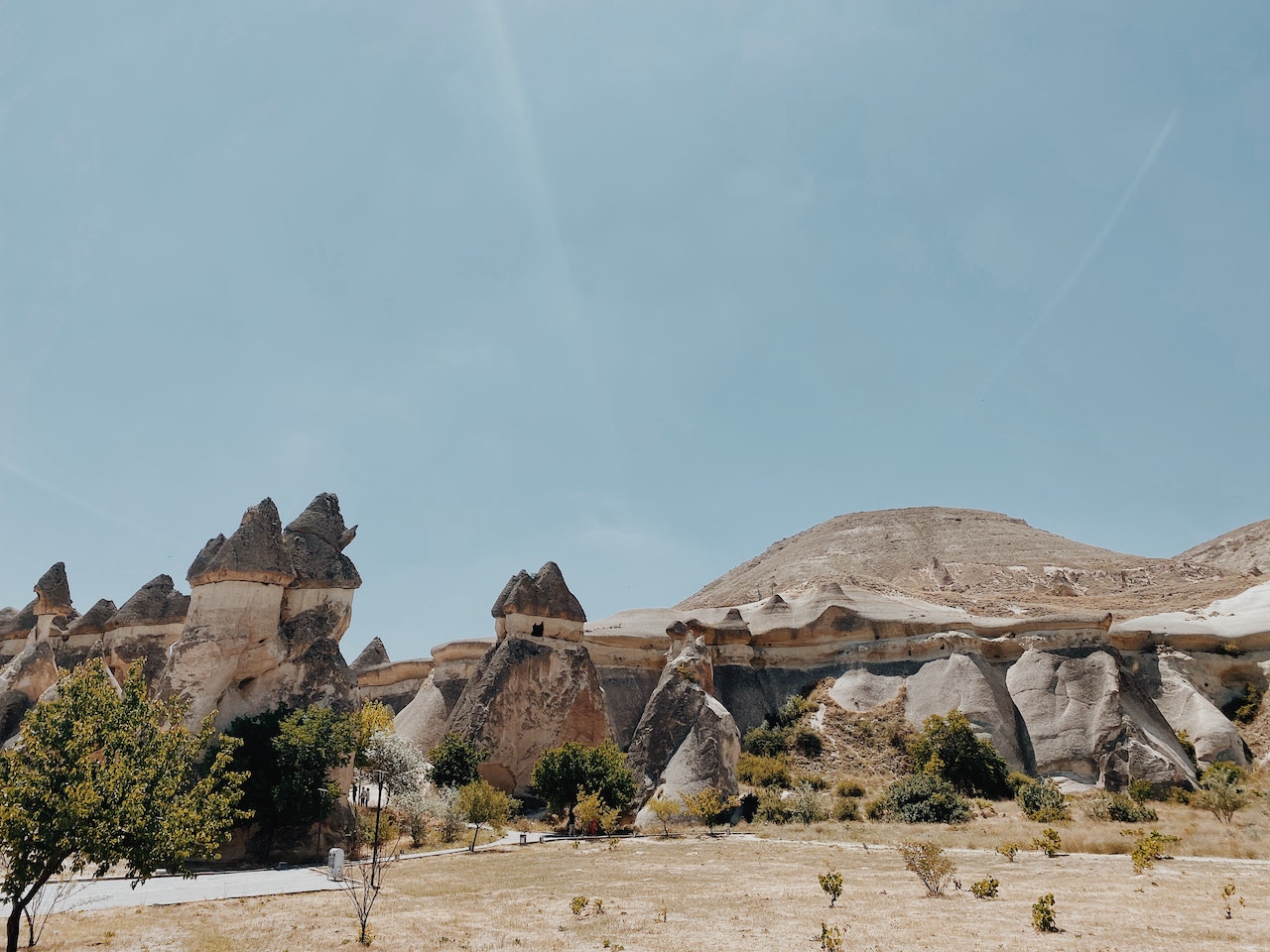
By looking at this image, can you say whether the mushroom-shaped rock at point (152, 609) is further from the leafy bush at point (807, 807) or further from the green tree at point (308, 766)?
the leafy bush at point (807, 807)

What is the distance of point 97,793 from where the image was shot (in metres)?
9.23

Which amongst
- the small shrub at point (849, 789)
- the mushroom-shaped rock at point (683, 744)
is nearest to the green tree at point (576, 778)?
the mushroom-shaped rock at point (683, 744)

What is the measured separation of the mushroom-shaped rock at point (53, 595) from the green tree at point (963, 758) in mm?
34430

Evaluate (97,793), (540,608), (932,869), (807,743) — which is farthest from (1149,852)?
(540,608)

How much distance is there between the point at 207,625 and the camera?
22.3 m

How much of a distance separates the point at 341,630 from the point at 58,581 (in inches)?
713

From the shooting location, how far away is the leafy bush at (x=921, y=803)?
25.7 meters

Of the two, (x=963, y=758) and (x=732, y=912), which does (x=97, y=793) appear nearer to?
(x=732, y=912)

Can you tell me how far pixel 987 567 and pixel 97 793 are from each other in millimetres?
78952

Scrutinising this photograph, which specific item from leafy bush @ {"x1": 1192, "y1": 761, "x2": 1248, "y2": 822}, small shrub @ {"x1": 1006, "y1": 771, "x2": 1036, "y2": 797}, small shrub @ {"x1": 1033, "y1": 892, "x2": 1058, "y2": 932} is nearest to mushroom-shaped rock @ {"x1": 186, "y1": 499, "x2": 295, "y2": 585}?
small shrub @ {"x1": 1033, "y1": 892, "x2": 1058, "y2": 932}

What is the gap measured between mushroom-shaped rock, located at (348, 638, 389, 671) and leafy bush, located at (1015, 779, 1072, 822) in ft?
107

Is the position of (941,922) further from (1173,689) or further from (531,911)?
(1173,689)

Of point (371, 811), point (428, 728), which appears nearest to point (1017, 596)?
point (428, 728)

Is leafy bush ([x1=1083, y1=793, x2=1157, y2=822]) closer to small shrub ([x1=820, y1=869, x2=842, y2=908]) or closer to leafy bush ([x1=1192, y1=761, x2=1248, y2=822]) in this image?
leafy bush ([x1=1192, y1=761, x2=1248, y2=822])
